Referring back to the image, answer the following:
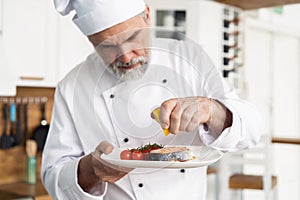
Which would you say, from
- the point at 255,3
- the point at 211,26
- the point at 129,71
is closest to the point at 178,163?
the point at 129,71

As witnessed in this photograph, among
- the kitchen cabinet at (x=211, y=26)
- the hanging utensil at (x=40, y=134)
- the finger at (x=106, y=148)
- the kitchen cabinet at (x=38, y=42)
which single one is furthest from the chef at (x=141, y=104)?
the kitchen cabinet at (x=211, y=26)

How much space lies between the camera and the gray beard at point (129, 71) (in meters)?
0.61

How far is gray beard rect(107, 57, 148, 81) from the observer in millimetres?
612

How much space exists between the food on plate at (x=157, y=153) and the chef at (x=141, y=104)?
0.01 meters

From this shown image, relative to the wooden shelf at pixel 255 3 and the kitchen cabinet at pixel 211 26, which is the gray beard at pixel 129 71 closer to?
the wooden shelf at pixel 255 3

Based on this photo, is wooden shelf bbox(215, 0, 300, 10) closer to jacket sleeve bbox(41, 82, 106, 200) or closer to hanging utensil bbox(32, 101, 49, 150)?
jacket sleeve bbox(41, 82, 106, 200)

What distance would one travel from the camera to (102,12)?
775 mm

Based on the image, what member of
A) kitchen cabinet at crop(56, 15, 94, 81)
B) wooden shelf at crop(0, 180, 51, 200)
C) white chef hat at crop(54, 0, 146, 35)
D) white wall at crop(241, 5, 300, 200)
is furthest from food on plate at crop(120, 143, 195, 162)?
white wall at crop(241, 5, 300, 200)

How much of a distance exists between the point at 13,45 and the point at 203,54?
5.13 ft

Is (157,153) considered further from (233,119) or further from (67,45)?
(67,45)

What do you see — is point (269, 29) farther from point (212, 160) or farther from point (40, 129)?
point (212, 160)

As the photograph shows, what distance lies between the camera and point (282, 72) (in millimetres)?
4344

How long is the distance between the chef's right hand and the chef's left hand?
0.09m

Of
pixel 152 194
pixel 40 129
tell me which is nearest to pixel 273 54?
pixel 40 129
